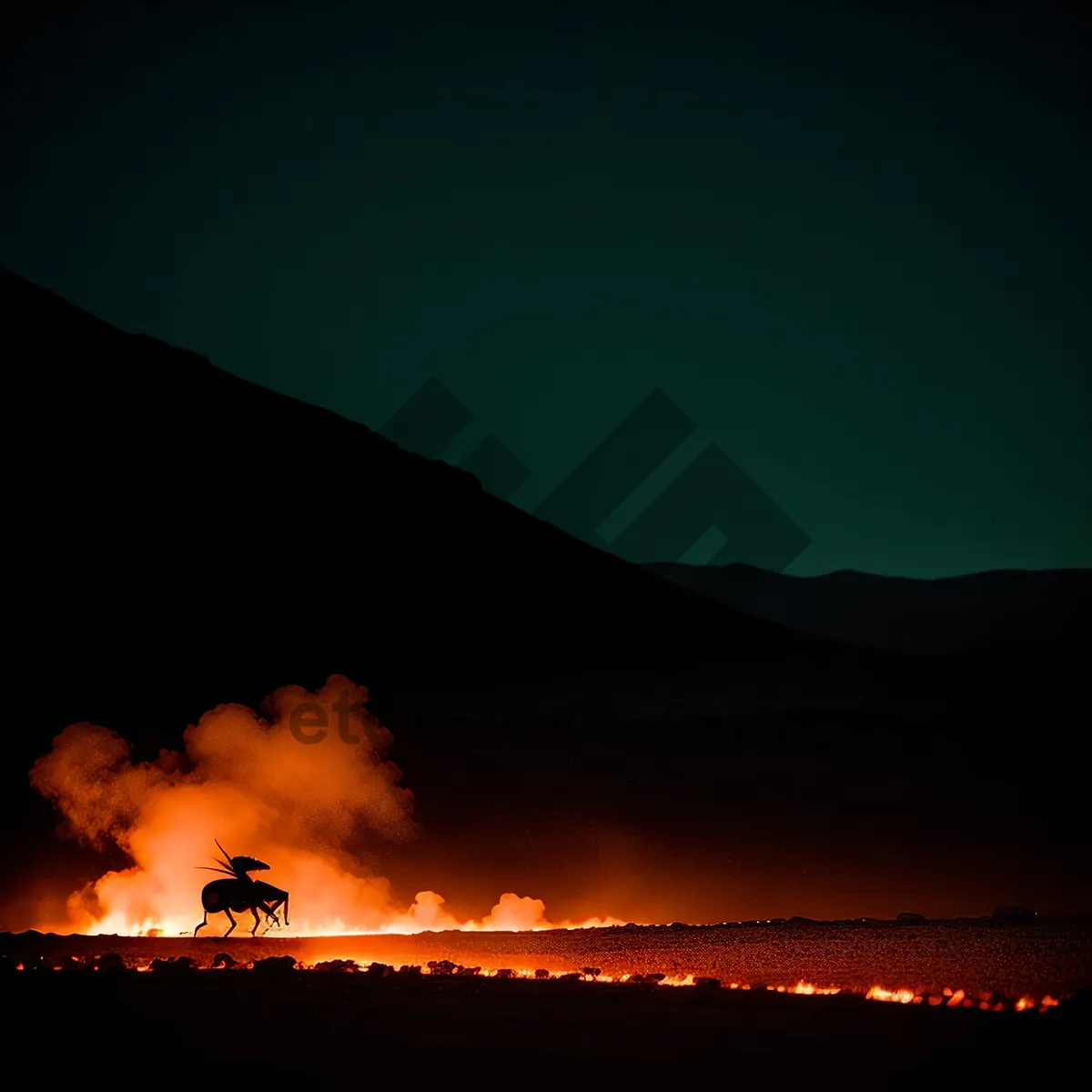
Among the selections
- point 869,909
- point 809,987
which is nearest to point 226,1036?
point 809,987

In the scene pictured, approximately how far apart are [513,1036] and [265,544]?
152 feet

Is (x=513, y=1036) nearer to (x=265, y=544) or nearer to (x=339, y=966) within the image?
(x=339, y=966)

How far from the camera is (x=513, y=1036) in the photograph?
1115cm

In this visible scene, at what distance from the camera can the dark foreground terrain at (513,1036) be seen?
961 centimetres

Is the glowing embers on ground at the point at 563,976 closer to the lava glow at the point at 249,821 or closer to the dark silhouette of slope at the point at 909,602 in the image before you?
the lava glow at the point at 249,821

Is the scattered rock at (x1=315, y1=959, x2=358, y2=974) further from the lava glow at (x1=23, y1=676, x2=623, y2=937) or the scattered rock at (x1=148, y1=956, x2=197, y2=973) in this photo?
the lava glow at (x1=23, y1=676, x2=623, y2=937)

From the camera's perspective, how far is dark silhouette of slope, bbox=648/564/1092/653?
4651 inches

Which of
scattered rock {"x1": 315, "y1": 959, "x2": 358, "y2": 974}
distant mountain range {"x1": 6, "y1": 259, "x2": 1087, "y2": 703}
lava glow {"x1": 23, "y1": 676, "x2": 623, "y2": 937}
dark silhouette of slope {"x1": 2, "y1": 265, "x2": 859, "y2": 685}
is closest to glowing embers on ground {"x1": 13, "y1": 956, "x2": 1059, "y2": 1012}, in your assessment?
scattered rock {"x1": 315, "y1": 959, "x2": 358, "y2": 974}

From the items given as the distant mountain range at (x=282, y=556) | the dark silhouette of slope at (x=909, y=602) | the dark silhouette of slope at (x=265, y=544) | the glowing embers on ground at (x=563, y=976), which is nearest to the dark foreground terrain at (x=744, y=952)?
the glowing embers on ground at (x=563, y=976)

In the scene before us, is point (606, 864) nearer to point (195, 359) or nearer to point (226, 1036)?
point (226, 1036)

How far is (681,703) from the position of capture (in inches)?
1710

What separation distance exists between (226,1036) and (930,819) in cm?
2131

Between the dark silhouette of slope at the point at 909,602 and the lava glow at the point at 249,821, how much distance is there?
85731 millimetres

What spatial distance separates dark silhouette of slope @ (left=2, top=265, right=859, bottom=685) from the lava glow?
18982 mm
